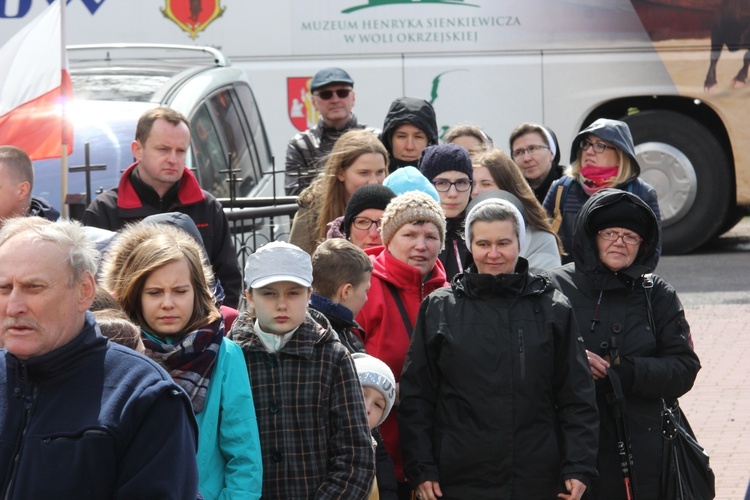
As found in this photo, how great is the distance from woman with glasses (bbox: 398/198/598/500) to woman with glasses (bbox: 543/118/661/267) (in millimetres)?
1657

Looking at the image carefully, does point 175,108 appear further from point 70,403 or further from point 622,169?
point 70,403

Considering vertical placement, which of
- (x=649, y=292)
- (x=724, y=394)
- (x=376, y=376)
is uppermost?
(x=649, y=292)

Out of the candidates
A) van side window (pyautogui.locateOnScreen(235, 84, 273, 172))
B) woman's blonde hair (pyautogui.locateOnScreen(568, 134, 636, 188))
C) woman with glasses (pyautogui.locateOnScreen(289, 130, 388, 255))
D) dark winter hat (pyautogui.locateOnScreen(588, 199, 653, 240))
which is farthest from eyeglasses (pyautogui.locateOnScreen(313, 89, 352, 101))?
A: dark winter hat (pyautogui.locateOnScreen(588, 199, 653, 240))

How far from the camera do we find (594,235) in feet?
17.0

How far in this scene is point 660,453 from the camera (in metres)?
4.90

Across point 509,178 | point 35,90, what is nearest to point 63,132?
point 35,90

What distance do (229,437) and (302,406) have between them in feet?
1.18

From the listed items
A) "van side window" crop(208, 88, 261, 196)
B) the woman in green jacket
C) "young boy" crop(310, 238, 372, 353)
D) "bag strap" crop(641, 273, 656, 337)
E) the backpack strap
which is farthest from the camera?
"van side window" crop(208, 88, 261, 196)

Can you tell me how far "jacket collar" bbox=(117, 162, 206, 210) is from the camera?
20.0ft

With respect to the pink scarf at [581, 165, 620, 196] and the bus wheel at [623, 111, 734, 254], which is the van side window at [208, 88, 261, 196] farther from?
the bus wheel at [623, 111, 734, 254]

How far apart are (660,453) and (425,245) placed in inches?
48.7

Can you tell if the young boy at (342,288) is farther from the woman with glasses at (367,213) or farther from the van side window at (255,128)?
the van side window at (255,128)

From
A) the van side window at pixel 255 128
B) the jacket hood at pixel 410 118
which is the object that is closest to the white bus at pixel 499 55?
the van side window at pixel 255 128

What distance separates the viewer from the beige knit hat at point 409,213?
17.4ft
